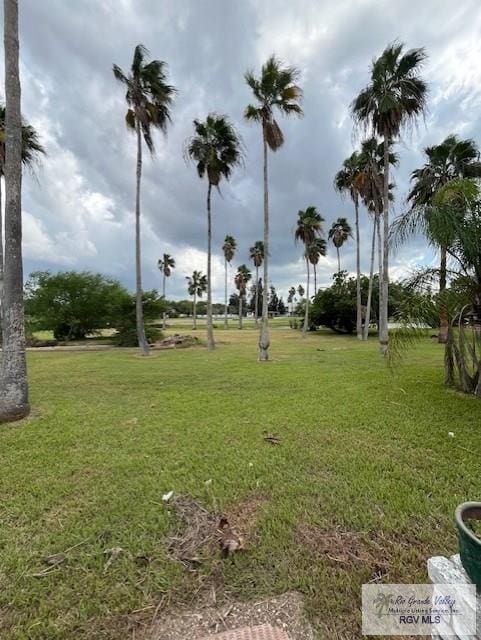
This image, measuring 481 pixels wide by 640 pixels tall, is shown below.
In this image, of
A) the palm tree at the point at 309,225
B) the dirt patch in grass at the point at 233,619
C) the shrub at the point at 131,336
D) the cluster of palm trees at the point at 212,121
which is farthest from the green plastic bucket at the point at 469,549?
the palm tree at the point at 309,225

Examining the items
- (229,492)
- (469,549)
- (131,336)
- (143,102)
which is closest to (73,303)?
(131,336)

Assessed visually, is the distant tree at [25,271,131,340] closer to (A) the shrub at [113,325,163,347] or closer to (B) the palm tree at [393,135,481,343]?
(A) the shrub at [113,325,163,347]

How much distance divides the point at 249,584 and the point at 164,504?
106 centimetres

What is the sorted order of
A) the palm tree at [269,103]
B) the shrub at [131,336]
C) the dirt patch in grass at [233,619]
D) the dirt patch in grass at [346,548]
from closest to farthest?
the dirt patch in grass at [233,619] → the dirt patch in grass at [346,548] → the palm tree at [269,103] → the shrub at [131,336]

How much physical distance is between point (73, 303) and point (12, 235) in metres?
18.4

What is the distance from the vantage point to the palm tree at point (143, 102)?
1197 centimetres

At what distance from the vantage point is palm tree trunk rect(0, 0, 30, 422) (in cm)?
474

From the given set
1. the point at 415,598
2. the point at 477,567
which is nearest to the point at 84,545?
the point at 415,598

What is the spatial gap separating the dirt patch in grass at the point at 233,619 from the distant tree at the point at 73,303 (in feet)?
67.8

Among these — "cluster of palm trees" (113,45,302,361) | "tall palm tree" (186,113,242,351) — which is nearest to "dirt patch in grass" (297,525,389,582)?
"cluster of palm trees" (113,45,302,361)

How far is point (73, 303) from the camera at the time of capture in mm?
21391

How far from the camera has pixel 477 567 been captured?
1213 millimetres

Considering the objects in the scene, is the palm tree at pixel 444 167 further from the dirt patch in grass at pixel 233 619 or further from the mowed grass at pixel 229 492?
the dirt patch in grass at pixel 233 619

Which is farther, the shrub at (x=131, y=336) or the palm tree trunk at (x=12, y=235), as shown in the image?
the shrub at (x=131, y=336)
